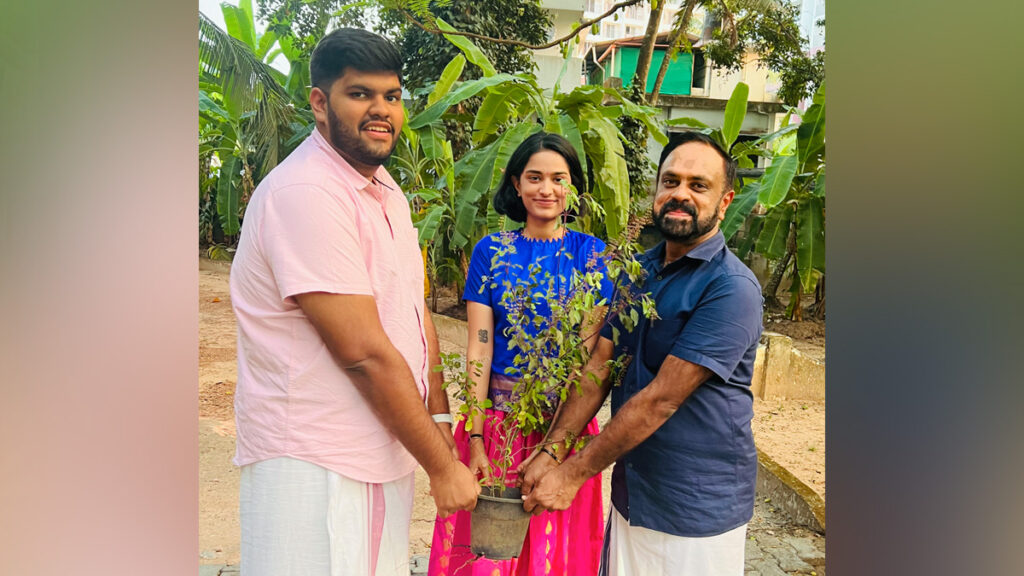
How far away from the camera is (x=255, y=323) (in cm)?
150

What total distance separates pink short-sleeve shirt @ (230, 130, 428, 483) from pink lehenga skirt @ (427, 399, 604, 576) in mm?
438

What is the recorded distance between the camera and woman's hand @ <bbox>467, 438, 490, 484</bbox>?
72.7 inches

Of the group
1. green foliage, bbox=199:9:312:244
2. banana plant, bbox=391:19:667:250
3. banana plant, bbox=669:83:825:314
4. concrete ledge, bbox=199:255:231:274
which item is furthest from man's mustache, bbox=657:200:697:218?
concrete ledge, bbox=199:255:231:274

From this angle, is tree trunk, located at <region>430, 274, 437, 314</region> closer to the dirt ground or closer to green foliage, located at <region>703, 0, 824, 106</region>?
the dirt ground

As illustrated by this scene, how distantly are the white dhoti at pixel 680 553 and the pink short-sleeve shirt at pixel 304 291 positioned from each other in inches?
26.1

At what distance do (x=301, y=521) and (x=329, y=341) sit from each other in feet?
1.33

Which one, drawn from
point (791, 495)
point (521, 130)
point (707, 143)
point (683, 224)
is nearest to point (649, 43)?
point (521, 130)

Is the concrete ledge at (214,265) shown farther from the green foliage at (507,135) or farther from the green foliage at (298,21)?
the green foliage at (507,135)

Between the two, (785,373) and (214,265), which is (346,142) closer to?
(785,373)

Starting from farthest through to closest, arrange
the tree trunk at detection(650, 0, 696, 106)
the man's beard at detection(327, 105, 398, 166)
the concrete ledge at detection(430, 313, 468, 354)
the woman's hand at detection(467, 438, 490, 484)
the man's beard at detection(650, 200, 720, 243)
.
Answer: the concrete ledge at detection(430, 313, 468, 354)
the tree trunk at detection(650, 0, 696, 106)
the woman's hand at detection(467, 438, 490, 484)
the man's beard at detection(650, 200, 720, 243)
the man's beard at detection(327, 105, 398, 166)
